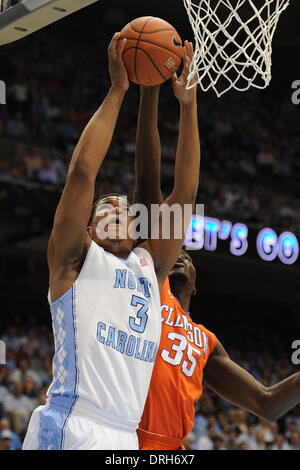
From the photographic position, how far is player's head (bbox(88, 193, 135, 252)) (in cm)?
269

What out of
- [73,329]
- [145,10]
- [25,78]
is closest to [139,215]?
[73,329]

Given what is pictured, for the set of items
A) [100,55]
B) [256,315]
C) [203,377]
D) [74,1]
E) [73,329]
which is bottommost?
[256,315]

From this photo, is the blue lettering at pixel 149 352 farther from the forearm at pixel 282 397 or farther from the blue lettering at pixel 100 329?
the forearm at pixel 282 397

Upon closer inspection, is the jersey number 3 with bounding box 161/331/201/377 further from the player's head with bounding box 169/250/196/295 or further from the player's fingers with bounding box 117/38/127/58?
the player's fingers with bounding box 117/38/127/58

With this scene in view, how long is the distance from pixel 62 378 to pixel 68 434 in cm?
20

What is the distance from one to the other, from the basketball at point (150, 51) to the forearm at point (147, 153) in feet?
0.52

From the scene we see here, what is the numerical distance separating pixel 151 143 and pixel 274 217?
11.1 metres

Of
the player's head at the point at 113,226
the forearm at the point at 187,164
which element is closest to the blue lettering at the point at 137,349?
the player's head at the point at 113,226

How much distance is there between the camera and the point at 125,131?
531 inches

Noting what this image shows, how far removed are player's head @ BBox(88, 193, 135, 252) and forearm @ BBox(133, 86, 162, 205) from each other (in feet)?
1.04

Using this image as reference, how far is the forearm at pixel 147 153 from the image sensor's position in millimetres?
3041

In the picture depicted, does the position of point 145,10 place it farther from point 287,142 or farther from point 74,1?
point 74,1

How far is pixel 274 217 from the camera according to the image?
13883mm

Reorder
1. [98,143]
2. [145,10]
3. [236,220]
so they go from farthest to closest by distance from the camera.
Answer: [145,10] → [236,220] → [98,143]
